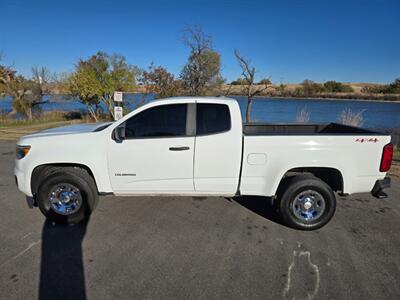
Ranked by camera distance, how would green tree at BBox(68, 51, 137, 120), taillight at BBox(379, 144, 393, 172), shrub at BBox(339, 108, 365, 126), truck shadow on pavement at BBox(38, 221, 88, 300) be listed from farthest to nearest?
1. green tree at BBox(68, 51, 137, 120)
2. shrub at BBox(339, 108, 365, 126)
3. taillight at BBox(379, 144, 393, 172)
4. truck shadow on pavement at BBox(38, 221, 88, 300)

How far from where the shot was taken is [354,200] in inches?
186

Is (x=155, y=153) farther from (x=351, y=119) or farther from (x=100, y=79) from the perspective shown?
(x=100, y=79)

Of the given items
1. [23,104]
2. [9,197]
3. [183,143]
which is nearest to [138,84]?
[23,104]

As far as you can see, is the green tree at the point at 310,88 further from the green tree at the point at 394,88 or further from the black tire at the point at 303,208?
the black tire at the point at 303,208

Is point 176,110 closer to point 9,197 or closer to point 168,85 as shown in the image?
point 9,197

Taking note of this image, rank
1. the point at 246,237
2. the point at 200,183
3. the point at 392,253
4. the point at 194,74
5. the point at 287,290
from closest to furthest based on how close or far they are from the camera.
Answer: the point at 287,290 < the point at 392,253 < the point at 246,237 < the point at 200,183 < the point at 194,74

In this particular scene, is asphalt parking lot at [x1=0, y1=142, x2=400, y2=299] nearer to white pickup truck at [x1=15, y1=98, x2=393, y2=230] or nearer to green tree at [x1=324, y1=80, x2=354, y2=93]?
white pickup truck at [x1=15, y1=98, x2=393, y2=230]

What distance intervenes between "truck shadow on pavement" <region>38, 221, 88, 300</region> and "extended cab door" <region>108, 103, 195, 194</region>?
878 mm

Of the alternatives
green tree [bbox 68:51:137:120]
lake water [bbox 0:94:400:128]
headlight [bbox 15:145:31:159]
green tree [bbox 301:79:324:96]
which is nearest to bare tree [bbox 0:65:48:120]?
lake water [bbox 0:94:400:128]

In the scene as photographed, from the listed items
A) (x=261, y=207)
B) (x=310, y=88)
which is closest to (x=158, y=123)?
(x=261, y=207)

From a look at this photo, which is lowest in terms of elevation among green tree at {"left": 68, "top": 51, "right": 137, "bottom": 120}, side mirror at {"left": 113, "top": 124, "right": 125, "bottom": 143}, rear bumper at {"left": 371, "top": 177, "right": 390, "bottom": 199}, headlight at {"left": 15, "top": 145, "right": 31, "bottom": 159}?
rear bumper at {"left": 371, "top": 177, "right": 390, "bottom": 199}

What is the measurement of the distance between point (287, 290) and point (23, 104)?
88.5 feet

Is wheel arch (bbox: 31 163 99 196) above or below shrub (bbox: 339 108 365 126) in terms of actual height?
below

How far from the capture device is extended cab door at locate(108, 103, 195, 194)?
11.5ft
